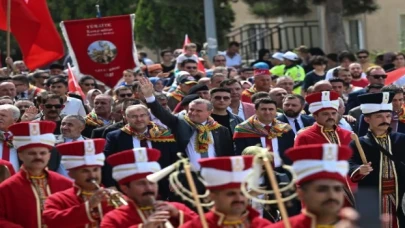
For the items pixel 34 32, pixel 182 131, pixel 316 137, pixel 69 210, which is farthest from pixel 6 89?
pixel 69 210

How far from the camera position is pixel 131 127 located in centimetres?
1368

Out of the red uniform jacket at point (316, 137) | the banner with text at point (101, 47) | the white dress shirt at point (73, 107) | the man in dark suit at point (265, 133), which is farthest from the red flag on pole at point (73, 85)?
the red uniform jacket at point (316, 137)

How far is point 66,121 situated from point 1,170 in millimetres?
2194

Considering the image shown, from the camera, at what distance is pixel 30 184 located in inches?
418

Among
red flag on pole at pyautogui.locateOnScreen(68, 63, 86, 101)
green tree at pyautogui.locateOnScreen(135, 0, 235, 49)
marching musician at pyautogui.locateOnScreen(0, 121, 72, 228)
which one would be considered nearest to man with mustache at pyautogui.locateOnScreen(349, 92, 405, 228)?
marching musician at pyautogui.locateOnScreen(0, 121, 72, 228)

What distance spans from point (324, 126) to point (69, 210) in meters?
4.22

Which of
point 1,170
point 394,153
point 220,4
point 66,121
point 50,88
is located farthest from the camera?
point 220,4

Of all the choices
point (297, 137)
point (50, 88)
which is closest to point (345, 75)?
point (50, 88)

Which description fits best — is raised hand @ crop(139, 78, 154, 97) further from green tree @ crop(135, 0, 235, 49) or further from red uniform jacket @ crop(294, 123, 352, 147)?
green tree @ crop(135, 0, 235, 49)

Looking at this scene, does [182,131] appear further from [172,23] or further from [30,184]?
[172,23]

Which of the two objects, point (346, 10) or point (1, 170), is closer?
point (1, 170)

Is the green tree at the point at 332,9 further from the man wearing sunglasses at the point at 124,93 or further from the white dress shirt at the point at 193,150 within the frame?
the white dress shirt at the point at 193,150

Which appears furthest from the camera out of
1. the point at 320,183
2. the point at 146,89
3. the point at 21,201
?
A: the point at 146,89

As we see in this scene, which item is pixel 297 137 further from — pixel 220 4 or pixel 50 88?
pixel 220 4
